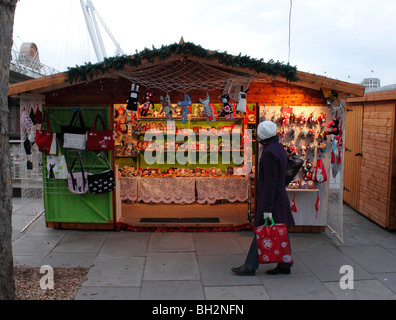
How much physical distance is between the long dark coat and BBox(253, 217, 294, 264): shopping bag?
115mm

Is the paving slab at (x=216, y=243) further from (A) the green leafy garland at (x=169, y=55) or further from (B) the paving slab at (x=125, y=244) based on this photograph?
(A) the green leafy garland at (x=169, y=55)

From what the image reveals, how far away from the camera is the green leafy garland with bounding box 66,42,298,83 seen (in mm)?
5082

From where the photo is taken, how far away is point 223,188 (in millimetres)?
7797

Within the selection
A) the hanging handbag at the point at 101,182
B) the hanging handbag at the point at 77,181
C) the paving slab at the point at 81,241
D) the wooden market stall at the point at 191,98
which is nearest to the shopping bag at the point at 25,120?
the wooden market stall at the point at 191,98

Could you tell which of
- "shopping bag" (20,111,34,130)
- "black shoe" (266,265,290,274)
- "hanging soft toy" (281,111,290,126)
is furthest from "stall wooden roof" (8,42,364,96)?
"black shoe" (266,265,290,274)

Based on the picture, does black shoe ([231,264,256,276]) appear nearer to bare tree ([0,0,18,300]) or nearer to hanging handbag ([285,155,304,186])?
hanging handbag ([285,155,304,186])

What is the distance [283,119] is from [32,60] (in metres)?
24.0

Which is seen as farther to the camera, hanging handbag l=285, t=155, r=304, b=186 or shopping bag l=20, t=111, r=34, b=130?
shopping bag l=20, t=111, r=34, b=130

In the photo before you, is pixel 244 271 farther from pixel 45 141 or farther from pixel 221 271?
pixel 45 141

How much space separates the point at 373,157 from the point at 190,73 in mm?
4137

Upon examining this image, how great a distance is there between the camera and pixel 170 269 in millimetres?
4816

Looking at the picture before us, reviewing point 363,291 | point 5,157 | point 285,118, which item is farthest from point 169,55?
point 363,291
